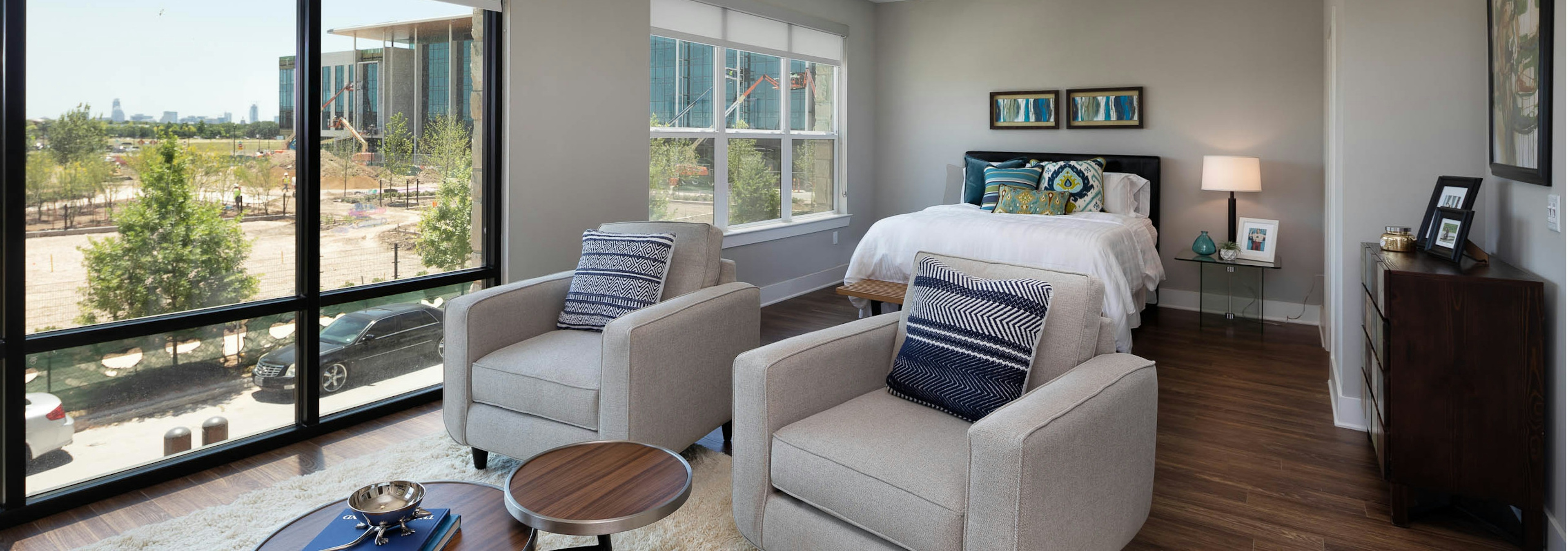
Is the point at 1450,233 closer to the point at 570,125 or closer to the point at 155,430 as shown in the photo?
the point at 570,125

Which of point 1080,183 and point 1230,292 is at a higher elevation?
point 1080,183

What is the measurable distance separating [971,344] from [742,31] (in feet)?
12.8

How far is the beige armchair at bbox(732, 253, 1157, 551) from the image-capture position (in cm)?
170

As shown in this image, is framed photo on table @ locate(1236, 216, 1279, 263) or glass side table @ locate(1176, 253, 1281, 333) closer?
framed photo on table @ locate(1236, 216, 1279, 263)

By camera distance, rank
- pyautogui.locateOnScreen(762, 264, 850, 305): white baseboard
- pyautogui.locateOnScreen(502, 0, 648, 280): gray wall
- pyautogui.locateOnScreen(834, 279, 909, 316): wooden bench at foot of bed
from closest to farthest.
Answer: pyautogui.locateOnScreen(502, 0, 648, 280): gray wall → pyautogui.locateOnScreen(834, 279, 909, 316): wooden bench at foot of bed → pyautogui.locateOnScreen(762, 264, 850, 305): white baseboard

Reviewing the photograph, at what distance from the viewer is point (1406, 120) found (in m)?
3.02

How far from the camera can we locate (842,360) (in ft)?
7.64

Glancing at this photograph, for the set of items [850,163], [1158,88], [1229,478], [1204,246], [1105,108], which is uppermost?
[1158,88]

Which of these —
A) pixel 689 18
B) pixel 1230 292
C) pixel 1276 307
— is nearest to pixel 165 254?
pixel 689 18

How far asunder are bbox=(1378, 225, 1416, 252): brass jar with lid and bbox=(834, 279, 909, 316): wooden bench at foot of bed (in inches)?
84.1

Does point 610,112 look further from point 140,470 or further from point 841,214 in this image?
point 841,214

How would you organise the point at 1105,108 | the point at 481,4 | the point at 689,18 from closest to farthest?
the point at 481,4 < the point at 689,18 < the point at 1105,108

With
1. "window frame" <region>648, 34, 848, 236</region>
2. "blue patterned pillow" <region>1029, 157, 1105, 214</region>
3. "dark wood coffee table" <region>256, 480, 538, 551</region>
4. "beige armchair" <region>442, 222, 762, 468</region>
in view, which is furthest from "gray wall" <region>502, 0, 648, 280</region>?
"blue patterned pillow" <region>1029, 157, 1105, 214</region>

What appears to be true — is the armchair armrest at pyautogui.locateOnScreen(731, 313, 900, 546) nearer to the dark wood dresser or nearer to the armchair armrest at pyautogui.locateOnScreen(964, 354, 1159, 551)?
the armchair armrest at pyautogui.locateOnScreen(964, 354, 1159, 551)
